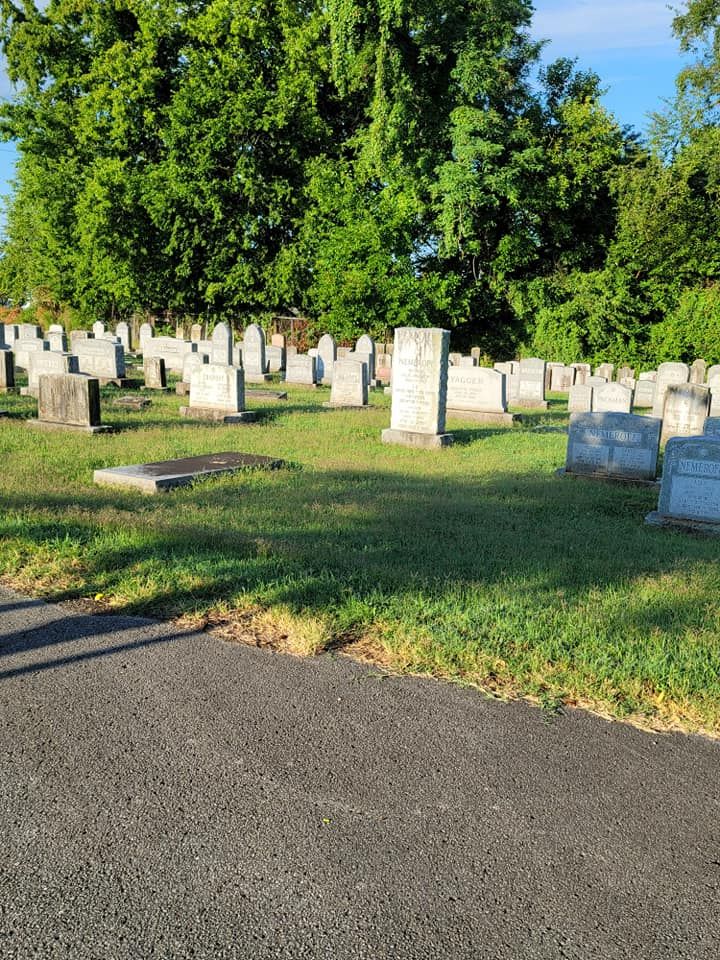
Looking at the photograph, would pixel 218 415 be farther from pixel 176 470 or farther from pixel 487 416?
pixel 176 470

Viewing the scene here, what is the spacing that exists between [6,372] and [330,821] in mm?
15555

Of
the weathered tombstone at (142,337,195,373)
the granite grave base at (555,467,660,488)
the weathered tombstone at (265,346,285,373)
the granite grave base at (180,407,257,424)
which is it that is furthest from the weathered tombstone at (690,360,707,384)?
the weathered tombstone at (142,337,195,373)

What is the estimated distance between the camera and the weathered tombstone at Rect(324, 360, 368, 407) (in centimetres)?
1670

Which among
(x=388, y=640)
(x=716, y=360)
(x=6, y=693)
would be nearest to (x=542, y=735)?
(x=388, y=640)

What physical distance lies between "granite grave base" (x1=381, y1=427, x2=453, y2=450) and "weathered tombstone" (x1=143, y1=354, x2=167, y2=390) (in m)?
8.13

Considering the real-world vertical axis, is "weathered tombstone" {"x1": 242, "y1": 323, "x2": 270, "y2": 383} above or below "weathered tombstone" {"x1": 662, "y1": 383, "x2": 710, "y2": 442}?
above

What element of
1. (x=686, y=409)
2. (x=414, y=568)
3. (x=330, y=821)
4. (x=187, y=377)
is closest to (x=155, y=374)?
A: (x=187, y=377)

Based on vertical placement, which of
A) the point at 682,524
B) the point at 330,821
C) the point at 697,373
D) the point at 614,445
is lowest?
the point at 330,821

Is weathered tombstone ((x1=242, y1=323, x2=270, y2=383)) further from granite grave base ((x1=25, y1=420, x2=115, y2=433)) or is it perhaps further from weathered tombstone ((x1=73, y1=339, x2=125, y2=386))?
granite grave base ((x1=25, y1=420, x2=115, y2=433))

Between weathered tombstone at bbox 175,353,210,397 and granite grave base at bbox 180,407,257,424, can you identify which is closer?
granite grave base at bbox 180,407,257,424

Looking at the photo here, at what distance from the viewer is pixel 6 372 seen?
16.3 meters

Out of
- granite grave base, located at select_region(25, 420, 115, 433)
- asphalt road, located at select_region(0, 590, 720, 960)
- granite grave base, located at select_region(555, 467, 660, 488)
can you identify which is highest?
granite grave base, located at select_region(25, 420, 115, 433)

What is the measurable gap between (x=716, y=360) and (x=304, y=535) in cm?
2527

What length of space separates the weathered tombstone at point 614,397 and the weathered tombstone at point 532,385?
10.0ft
